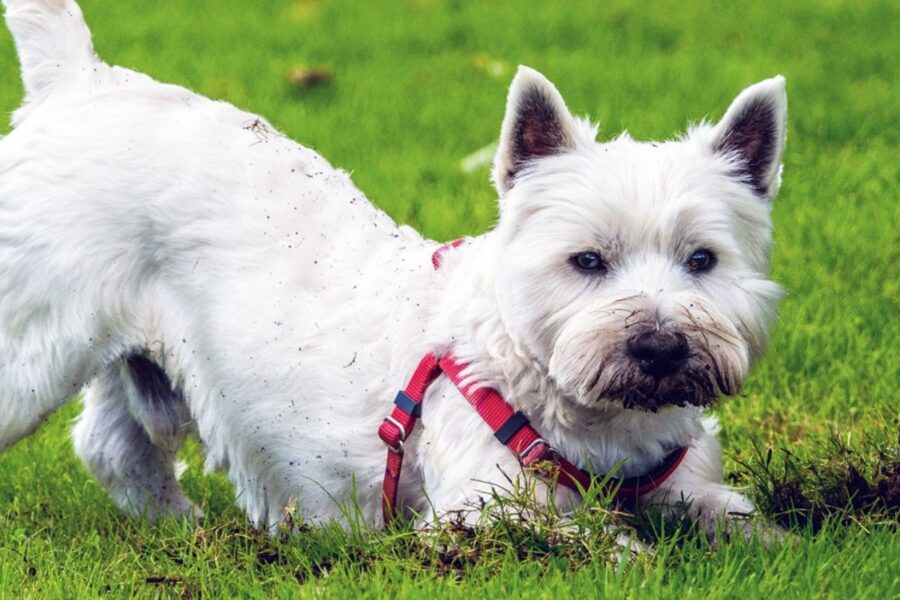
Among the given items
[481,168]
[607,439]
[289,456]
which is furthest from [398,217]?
[607,439]

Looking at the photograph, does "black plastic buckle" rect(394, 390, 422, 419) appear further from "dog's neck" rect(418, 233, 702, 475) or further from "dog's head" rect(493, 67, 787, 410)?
"dog's head" rect(493, 67, 787, 410)

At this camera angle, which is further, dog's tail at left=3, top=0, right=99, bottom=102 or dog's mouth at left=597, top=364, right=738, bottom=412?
A: dog's tail at left=3, top=0, right=99, bottom=102

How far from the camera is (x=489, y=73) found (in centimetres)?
948

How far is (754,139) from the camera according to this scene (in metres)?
4.01

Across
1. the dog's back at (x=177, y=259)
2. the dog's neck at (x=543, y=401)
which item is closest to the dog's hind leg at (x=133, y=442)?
the dog's back at (x=177, y=259)

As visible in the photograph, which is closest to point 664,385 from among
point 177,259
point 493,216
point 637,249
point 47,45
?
point 637,249

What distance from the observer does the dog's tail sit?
4.73m

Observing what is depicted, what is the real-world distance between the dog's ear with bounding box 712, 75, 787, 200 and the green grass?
31.7 inches

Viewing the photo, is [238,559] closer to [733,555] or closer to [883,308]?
[733,555]

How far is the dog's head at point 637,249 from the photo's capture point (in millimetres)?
3553

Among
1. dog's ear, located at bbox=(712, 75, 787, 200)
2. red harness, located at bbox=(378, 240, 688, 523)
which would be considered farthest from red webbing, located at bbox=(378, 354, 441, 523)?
dog's ear, located at bbox=(712, 75, 787, 200)

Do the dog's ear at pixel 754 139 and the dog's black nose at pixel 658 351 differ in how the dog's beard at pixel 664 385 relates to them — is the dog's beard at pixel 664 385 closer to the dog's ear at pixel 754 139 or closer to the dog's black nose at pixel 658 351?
the dog's black nose at pixel 658 351

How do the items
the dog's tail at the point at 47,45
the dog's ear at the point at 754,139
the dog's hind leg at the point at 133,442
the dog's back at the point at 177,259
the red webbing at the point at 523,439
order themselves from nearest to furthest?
the red webbing at the point at 523,439, the dog's ear at the point at 754,139, the dog's back at the point at 177,259, the dog's tail at the point at 47,45, the dog's hind leg at the point at 133,442

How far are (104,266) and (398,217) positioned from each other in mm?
2827
